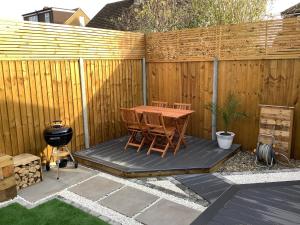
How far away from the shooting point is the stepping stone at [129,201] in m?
3.70

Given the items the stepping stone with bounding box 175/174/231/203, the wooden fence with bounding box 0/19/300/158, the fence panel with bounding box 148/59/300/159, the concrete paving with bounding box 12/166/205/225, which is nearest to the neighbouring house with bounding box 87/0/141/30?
the wooden fence with bounding box 0/19/300/158

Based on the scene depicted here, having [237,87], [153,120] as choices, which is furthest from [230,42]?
[153,120]

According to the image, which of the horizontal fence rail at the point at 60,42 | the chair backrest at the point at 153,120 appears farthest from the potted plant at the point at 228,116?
the horizontal fence rail at the point at 60,42

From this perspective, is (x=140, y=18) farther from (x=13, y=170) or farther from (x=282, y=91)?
(x=13, y=170)

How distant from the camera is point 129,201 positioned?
3.94 m

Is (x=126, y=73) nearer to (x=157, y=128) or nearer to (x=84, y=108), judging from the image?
(x=84, y=108)

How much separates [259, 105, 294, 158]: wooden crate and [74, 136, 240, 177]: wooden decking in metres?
0.79

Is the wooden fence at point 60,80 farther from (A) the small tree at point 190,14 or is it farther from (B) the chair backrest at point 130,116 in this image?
(A) the small tree at point 190,14

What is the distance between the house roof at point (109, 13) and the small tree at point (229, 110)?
32.2 ft

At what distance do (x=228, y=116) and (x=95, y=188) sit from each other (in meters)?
3.14

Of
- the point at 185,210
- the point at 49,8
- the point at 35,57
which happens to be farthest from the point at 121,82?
the point at 49,8

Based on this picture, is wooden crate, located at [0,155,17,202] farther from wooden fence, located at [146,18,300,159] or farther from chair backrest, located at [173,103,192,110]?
wooden fence, located at [146,18,300,159]

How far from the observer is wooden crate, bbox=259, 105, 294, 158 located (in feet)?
16.7

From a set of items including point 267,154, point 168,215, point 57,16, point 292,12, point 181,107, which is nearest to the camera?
point 168,215
